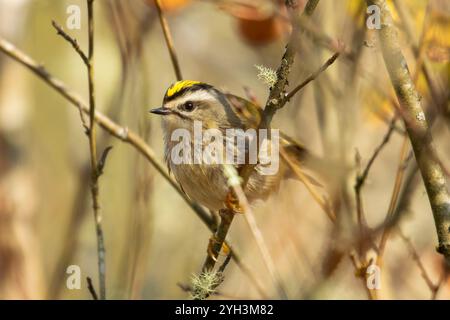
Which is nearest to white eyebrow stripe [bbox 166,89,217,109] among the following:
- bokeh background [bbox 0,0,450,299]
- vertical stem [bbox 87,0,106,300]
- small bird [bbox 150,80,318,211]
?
small bird [bbox 150,80,318,211]

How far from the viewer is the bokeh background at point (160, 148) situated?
3.43 meters

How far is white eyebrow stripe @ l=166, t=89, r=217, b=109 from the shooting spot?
3.82m

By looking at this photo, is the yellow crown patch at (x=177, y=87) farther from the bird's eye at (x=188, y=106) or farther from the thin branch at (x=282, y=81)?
the thin branch at (x=282, y=81)

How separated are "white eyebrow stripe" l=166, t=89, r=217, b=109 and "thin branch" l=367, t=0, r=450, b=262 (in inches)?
56.8

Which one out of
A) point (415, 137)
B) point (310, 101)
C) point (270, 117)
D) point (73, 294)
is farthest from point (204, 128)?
point (73, 294)

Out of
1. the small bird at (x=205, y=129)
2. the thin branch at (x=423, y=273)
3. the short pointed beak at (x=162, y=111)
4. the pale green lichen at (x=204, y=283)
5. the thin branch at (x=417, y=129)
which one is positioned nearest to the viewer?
the thin branch at (x=417, y=129)

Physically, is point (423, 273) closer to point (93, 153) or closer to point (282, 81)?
point (282, 81)

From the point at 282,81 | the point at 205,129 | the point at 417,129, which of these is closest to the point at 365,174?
the point at 417,129

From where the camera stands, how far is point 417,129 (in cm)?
250

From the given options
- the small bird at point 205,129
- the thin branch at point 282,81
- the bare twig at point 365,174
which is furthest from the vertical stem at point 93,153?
the bare twig at point 365,174

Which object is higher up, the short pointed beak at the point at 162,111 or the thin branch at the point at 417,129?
the short pointed beak at the point at 162,111

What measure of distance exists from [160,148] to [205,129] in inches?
142
